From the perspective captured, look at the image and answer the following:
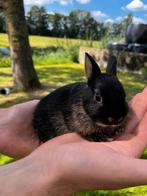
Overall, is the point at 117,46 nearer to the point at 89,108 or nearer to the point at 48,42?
the point at 48,42

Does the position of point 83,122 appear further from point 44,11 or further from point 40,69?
point 44,11

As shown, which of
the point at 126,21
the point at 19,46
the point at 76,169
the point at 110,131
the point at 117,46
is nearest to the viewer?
the point at 76,169

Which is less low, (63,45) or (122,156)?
(122,156)

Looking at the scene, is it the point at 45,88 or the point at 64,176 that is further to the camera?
the point at 45,88

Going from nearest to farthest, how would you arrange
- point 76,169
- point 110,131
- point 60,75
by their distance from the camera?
point 76,169
point 110,131
point 60,75

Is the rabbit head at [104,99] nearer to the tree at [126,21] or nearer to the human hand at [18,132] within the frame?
the human hand at [18,132]

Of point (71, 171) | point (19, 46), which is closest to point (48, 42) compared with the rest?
point (19, 46)

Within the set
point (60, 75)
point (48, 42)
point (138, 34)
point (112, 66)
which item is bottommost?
point (48, 42)

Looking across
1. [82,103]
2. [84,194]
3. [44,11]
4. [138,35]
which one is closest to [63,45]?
[138,35]
